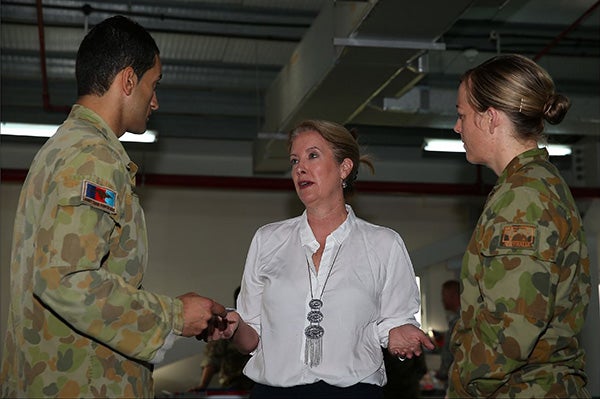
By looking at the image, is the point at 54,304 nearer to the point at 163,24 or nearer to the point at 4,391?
the point at 4,391

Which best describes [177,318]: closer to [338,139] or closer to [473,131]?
[473,131]

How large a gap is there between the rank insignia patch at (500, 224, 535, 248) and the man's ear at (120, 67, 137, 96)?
1068 mm

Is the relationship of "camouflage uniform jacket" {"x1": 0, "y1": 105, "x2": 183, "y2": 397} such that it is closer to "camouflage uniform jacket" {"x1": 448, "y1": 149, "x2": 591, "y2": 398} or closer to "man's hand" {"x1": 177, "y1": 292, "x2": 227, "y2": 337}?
"man's hand" {"x1": 177, "y1": 292, "x2": 227, "y2": 337}

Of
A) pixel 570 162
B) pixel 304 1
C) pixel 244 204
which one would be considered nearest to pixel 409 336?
pixel 304 1

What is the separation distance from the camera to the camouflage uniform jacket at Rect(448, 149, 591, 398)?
2.12 metres

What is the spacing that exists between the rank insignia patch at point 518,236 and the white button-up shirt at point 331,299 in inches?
36.0

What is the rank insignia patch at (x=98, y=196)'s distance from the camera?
2082 mm

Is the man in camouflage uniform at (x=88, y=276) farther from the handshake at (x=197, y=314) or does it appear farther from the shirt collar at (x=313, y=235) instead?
the shirt collar at (x=313, y=235)

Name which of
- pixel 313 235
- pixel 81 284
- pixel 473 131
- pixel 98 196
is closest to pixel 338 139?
pixel 313 235

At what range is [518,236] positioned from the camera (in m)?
2.16

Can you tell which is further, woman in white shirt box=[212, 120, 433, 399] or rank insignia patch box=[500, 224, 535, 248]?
woman in white shirt box=[212, 120, 433, 399]

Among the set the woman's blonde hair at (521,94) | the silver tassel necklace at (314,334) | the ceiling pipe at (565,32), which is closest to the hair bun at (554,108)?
the woman's blonde hair at (521,94)

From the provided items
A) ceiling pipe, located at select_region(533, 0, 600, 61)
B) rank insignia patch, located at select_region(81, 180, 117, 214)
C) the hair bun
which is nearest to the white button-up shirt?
the hair bun

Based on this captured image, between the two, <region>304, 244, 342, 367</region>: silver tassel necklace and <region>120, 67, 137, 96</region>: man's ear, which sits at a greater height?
<region>120, 67, 137, 96</region>: man's ear
